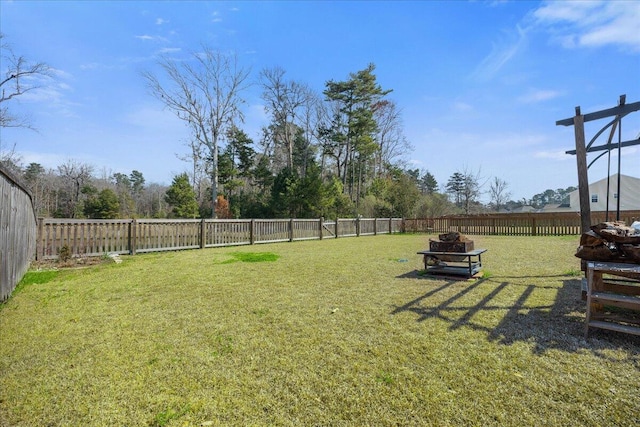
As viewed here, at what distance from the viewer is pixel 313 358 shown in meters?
2.56

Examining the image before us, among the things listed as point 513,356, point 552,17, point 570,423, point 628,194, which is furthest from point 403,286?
point 628,194

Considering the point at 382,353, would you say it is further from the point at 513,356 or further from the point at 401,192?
the point at 401,192

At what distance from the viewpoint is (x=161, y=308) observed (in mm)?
4020

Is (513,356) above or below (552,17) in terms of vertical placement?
below

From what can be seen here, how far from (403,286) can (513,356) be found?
261cm

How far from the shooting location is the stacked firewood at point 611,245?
10.8 ft

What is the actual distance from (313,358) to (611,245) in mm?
3628

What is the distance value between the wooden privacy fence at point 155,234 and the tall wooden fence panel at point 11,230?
2496mm

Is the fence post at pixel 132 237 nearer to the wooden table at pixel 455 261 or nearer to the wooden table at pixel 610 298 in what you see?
the wooden table at pixel 455 261

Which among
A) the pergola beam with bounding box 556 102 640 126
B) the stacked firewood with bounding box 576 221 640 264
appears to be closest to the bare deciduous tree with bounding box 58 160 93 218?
the pergola beam with bounding box 556 102 640 126

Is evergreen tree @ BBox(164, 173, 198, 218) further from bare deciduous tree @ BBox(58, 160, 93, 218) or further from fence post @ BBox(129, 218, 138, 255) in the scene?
fence post @ BBox(129, 218, 138, 255)

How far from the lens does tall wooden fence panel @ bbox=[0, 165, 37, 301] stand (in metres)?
3.91

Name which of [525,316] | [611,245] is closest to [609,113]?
[611,245]

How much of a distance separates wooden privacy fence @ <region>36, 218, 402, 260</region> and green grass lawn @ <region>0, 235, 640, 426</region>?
10.7 feet
